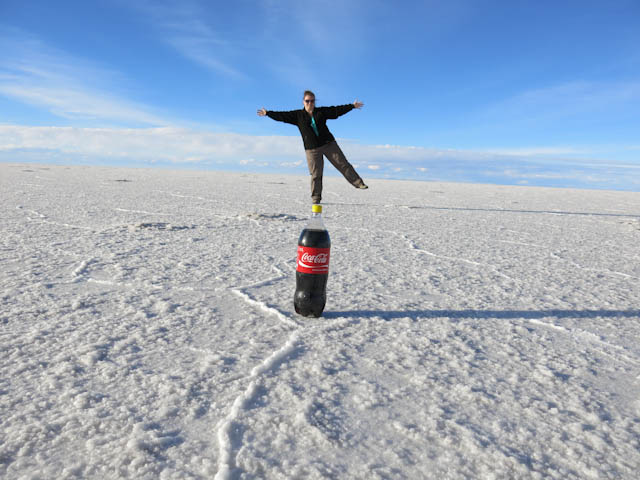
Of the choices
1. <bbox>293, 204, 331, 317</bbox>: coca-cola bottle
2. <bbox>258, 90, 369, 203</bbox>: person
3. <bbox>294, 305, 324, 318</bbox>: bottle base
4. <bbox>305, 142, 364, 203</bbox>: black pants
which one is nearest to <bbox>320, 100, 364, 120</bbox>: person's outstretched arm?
<bbox>258, 90, 369, 203</bbox>: person

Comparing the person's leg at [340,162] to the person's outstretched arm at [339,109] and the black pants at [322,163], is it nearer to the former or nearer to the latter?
the black pants at [322,163]

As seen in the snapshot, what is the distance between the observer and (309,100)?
210cm

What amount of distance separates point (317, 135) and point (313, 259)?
842 mm

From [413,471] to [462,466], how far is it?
0.37 feet

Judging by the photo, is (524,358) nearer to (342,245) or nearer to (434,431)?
(434,431)

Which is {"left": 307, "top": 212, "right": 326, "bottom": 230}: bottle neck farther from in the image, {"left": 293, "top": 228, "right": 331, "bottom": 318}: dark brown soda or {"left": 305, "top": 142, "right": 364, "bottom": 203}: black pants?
{"left": 305, "top": 142, "right": 364, "bottom": 203}: black pants

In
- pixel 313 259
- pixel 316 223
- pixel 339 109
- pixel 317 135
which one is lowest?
pixel 313 259

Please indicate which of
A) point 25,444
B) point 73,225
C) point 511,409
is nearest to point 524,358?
point 511,409

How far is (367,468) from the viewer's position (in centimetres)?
86

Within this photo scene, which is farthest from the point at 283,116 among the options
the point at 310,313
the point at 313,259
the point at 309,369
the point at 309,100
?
the point at 309,369

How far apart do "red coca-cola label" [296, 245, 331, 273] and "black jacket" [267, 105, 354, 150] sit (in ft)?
2.60

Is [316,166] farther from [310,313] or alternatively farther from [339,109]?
[310,313]

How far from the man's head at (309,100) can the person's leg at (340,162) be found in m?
0.23

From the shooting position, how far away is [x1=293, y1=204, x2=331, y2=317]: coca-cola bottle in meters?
1.64
